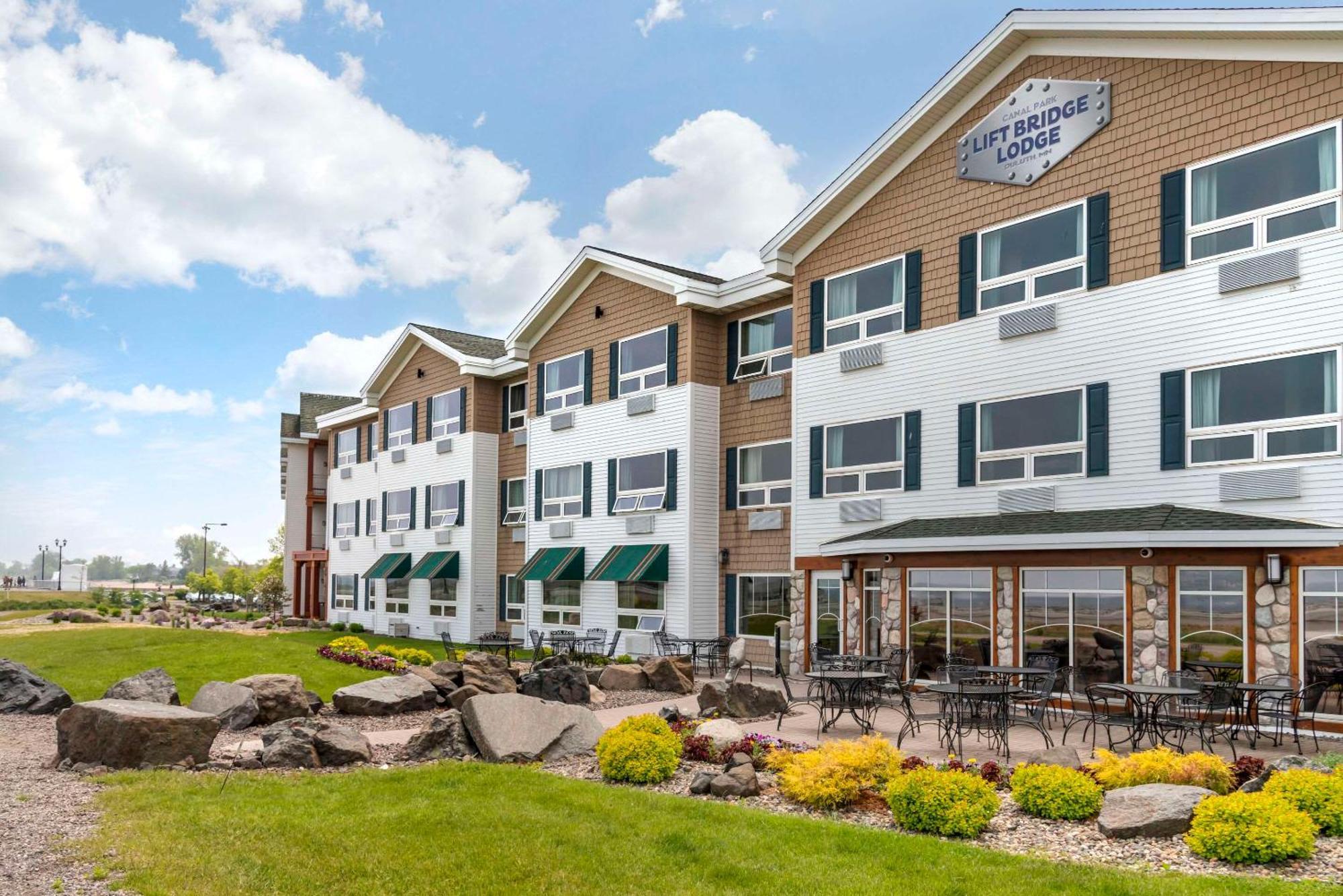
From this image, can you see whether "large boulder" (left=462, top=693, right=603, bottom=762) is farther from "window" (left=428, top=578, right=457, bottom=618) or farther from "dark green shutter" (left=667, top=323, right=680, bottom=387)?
"window" (left=428, top=578, right=457, bottom=618)

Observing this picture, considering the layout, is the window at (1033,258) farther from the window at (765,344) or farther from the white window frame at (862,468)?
the window at (765,344)

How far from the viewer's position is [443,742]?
13117mm

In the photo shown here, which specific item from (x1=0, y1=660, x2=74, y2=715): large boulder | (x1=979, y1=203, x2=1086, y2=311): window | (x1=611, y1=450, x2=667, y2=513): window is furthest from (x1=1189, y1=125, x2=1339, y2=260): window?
(x1=0, y1=660, x2=74, y2=715): large boulder

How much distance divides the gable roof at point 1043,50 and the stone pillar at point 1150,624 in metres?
8.02

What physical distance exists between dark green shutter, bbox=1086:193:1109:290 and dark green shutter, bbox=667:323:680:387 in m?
11.5

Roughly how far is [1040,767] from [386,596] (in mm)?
34929

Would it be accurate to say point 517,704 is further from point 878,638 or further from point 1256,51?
point 1256,51

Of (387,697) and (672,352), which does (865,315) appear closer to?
(672,352)

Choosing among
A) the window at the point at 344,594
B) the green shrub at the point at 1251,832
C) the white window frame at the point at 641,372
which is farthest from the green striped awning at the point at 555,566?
the green shrub at the point at 1251,832

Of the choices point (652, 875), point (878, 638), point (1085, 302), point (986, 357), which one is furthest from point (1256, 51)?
point (652, 875)

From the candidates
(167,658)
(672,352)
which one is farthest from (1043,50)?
(167,658)

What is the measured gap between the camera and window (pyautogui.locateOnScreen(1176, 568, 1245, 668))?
15.3 meters

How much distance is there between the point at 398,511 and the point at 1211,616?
3205cm

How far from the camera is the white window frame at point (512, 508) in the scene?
35594 mm
